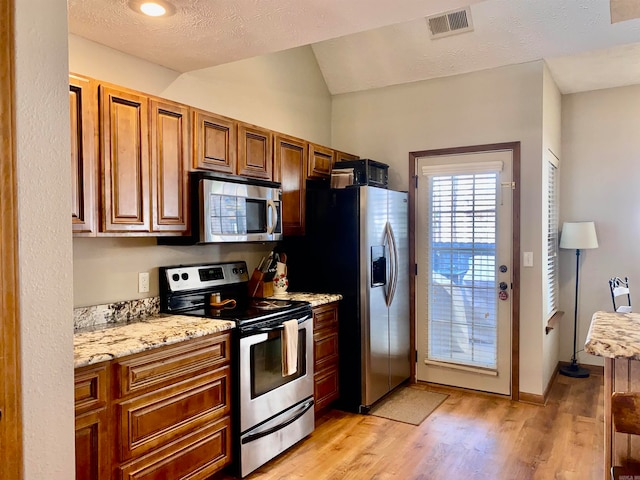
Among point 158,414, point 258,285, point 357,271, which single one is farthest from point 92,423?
point 357,271

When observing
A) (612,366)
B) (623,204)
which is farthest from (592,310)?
(612,366)

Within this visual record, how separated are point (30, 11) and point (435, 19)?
10.1ft

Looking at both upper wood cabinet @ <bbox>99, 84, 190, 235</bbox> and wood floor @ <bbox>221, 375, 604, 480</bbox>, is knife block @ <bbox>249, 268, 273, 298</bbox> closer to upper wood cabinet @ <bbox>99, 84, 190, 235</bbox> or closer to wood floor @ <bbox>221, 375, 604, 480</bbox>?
upper wood cabinet @ <bbox>99, 84, 190, 235</bbox>

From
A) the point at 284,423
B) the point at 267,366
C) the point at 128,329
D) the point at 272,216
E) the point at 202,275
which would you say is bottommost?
the point at 284,423

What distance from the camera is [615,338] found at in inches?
61.3

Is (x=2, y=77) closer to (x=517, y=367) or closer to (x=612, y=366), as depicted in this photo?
(x=612, y=366)

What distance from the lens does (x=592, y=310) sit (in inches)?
178

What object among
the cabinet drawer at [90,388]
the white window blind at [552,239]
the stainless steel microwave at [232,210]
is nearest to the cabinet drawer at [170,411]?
the cabinet drawer at [90,388]

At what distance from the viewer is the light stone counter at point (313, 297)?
332cm

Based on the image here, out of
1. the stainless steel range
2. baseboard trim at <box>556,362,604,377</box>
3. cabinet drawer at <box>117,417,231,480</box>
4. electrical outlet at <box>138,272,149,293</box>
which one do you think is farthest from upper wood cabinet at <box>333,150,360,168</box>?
baseboard trim at <box>556,362,604,377</box>

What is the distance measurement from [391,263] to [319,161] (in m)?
1.02

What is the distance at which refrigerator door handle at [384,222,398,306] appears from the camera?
377cm

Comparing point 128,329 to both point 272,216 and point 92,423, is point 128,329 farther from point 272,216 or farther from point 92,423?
point 272,216

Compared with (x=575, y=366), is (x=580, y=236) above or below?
above
